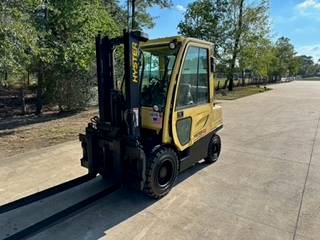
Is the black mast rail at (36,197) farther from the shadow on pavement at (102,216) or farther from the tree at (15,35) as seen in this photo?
the tree at (15,35)

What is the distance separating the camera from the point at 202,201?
3.93m

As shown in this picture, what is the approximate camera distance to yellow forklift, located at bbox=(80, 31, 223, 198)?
144 inches

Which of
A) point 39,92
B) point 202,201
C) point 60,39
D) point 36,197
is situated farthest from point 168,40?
point 39,92

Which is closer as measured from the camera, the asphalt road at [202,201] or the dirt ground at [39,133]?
the asphalt road at [202,201]

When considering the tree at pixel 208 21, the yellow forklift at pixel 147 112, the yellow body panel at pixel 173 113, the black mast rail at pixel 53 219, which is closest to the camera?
the black mast rail at pixel 53 219

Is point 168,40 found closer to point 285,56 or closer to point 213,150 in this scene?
point 213,150

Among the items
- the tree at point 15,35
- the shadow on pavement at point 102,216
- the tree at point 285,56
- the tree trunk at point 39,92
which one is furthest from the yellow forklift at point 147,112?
the tree at point 285,56

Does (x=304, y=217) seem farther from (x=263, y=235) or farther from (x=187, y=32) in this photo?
(x=187, y=32)

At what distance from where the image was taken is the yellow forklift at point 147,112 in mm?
3666

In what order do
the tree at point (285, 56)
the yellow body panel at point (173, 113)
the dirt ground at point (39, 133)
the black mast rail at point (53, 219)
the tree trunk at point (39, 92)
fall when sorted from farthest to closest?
1. the tree at point (285, 56)
2. the tree trunk at point (39, 92)
3. the dirt ground at point (39, 133)
4. the yellow body panel at point (173, 113)
5. the black mast rail at point (53, 219)

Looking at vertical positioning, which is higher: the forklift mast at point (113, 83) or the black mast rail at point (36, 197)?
the forklift mast at point (113, 83)

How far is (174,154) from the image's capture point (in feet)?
13.4

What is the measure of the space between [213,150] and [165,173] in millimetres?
1809

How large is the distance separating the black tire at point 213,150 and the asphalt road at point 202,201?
0.15m
